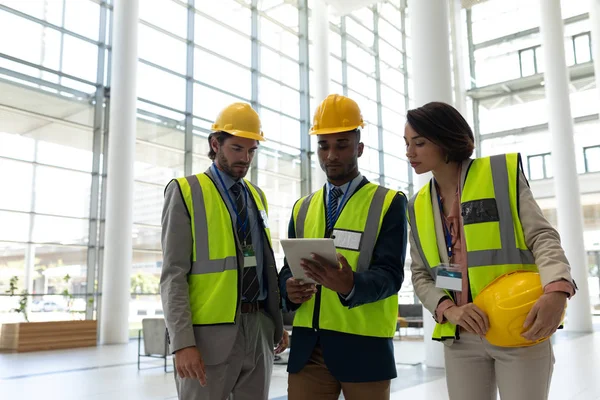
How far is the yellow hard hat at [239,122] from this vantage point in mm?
2703

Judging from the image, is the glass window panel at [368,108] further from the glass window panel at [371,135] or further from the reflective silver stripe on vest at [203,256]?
the reflective silver stripe on vest at [203,256]

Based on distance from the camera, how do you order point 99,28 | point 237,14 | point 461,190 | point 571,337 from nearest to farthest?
1. point 461,190
2. point 571,337
3. point 99,28
4. point 237,14

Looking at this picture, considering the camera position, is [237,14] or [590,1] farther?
[237,14]

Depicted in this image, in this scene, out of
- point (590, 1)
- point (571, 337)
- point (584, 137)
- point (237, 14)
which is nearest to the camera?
point (571, 337)

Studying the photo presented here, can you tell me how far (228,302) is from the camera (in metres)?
2.44

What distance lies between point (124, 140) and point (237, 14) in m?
6.81

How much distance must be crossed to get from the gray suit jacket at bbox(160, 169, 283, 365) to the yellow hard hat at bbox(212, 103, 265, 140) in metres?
0.37

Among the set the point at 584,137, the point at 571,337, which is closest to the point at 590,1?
the point at 584,137

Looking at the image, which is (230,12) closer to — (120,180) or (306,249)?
(120,180)

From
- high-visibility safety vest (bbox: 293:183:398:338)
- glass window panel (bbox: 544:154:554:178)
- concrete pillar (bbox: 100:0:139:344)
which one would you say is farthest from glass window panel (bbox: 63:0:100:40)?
glass window panel (bbox: 544:154:554:178)

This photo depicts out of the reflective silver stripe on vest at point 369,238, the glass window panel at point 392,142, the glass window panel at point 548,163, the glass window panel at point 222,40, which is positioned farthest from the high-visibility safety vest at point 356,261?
the glass window panel at point 548,163

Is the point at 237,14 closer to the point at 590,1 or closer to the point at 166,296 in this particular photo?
the point at 590,1

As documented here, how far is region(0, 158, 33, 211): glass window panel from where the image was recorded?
40.6ft

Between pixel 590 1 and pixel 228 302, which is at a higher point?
pixel 590 1
